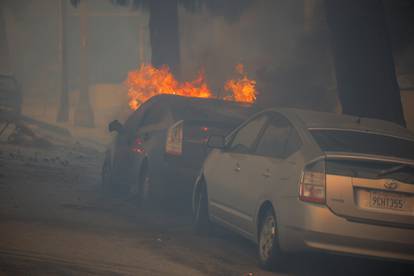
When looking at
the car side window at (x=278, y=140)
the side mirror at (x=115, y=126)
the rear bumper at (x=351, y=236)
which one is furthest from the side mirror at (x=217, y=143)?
the side mirror at (x=115, y=126)

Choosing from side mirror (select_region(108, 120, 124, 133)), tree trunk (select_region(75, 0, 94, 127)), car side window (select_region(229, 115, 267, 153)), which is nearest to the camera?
car side window (select_region(229, 115, 267, 153))

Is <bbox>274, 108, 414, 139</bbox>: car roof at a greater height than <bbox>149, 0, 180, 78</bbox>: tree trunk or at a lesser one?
lesser

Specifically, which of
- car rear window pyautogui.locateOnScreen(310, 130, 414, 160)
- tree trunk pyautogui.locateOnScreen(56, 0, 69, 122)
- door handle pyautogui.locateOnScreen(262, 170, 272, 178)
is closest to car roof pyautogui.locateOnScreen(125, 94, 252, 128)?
door handle pyautogui.locateOnScreen(262, 170, 272, 178)

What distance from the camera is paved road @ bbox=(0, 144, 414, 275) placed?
8031 mm

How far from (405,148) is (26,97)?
156 feet

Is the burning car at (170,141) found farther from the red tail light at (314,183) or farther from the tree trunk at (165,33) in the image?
the tree trunk at (165,33)

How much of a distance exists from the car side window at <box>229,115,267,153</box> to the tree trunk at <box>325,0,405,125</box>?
4.09 metres

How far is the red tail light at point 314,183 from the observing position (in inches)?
311

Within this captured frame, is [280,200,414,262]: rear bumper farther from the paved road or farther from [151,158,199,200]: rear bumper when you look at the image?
[151,158,199,200]: rear bumper

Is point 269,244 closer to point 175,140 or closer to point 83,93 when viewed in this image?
point 175,140

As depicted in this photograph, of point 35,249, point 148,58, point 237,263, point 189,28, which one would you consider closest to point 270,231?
point 237,263

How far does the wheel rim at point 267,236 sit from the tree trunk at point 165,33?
54.2ft

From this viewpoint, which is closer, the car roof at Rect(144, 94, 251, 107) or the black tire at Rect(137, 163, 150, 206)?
the black tire at Rect(137, 163, 150, 206)

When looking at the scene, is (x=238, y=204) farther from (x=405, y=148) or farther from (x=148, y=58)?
(x=148, y=58)
